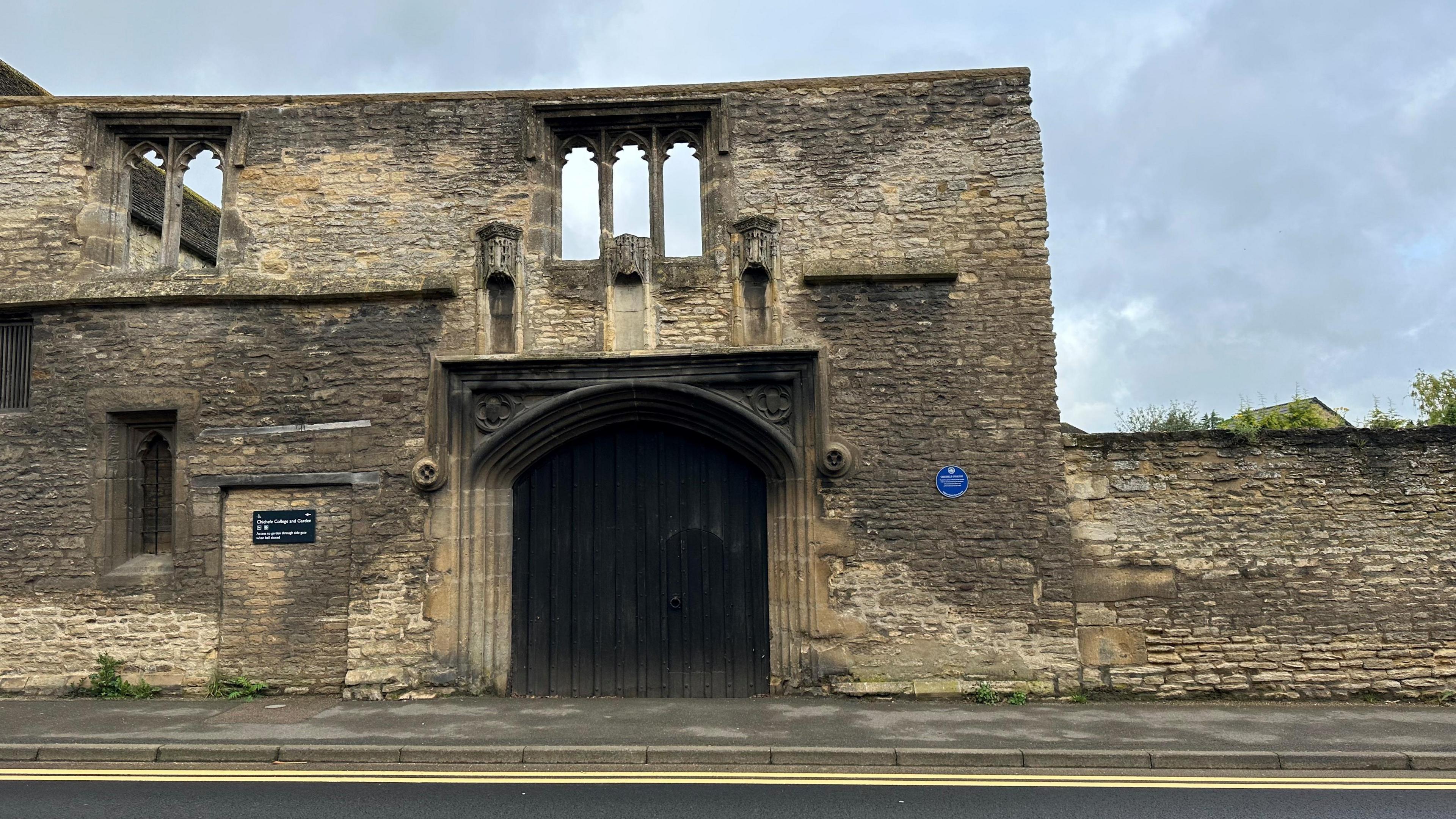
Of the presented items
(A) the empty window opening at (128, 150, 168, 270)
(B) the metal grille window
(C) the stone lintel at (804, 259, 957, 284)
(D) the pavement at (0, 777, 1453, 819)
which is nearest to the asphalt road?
(D) the pavement at (0, 777, 1453, 819)

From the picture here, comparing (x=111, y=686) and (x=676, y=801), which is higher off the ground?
(x=111, y=686)

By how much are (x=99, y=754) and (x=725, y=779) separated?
14.4ft

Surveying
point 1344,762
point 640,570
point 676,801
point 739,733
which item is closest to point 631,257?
point 640,570

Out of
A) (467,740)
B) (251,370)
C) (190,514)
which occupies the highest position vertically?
(251,370)

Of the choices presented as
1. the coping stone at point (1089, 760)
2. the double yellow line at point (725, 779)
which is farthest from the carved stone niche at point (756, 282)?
the coping stone at point (1089, 760)

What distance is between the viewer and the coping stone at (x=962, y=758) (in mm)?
6414

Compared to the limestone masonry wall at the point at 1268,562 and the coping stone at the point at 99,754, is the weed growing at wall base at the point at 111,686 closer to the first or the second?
the coping stone at the point at 99,754

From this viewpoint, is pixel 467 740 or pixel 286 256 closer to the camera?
pixel 467 740

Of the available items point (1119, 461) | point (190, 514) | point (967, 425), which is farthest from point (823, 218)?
point (190, 514)

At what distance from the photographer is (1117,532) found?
867cm

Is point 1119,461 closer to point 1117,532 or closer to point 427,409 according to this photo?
point 1117,532

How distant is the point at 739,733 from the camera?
6.99 metres

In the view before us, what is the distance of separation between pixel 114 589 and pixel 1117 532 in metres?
9.27

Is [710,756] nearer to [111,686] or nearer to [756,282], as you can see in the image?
[756,282]
